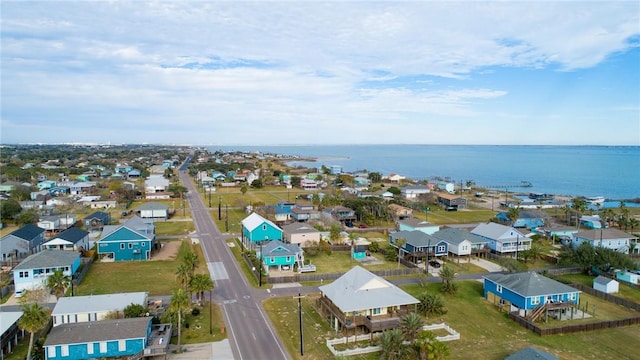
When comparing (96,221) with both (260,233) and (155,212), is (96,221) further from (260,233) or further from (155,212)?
(260,233)

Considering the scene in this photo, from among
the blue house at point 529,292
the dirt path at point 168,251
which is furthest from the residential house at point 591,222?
the dirt path at point 168,251

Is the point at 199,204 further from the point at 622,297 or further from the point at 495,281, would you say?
the point at 622,297

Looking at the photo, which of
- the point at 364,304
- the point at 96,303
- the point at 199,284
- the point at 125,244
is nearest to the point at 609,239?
the point at 364,304

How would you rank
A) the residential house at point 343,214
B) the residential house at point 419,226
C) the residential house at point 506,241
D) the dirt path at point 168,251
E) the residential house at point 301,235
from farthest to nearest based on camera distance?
the residential house at point 343,214 → the residential house at point 419,226 → the residential house at point 301,235 → the residential house at point 506,241 → the dirt path at point 168,251

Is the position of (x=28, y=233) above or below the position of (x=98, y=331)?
above

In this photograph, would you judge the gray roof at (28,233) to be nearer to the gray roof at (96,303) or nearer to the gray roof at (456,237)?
the gray roof at (96,303)

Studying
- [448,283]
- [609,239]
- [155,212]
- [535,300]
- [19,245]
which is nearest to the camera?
[535,300]
